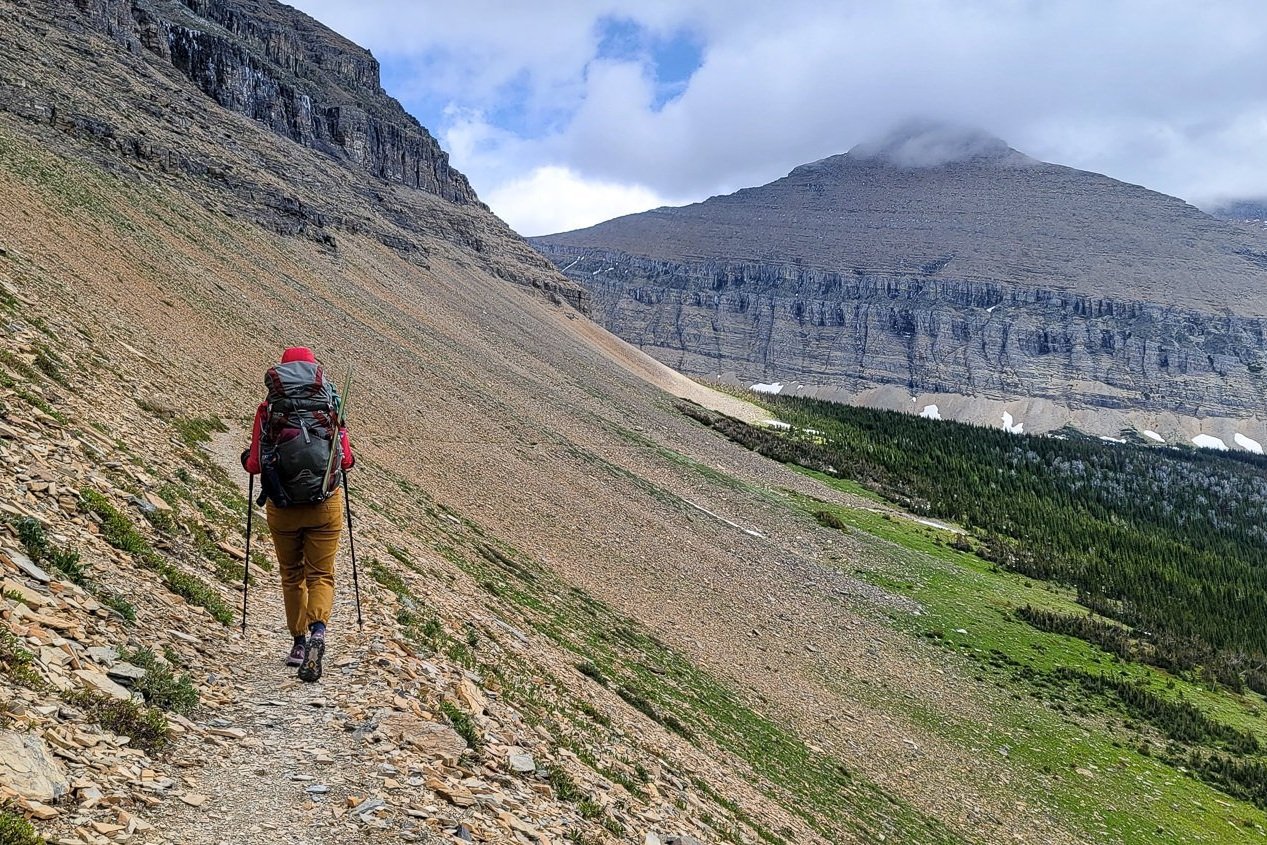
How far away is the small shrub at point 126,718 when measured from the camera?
5227mm

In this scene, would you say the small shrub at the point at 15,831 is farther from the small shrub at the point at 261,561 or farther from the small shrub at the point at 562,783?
the small shrub at the point at 261,561

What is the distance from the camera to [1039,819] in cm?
2139

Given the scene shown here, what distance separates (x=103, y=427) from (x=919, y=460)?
10281 cm

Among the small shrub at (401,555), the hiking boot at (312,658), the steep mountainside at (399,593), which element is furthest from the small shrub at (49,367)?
the hiking boot at (312,658)

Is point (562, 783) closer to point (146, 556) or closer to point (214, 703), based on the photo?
point (214, 703)

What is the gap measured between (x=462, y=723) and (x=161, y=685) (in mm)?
2774

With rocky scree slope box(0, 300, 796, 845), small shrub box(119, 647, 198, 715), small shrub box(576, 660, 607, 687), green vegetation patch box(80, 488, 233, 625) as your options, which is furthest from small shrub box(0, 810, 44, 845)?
small shrub box(576, 660, 607, 687)

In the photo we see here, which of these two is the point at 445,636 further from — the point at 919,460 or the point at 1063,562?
the point at 919,460

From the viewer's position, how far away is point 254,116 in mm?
86938

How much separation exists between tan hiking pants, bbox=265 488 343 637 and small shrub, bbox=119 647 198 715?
135 cm

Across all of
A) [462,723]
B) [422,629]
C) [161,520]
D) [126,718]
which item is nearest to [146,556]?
[161,520]

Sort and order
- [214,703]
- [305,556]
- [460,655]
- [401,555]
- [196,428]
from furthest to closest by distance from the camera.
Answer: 1. [196,428]
2. [401,555]
3. [460,655]
4. [305,556]
5. [214,703]

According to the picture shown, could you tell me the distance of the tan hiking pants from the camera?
7609 millimetres

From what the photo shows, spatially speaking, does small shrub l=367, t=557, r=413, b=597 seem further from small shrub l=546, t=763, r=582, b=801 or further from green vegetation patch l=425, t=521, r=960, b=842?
small shrub l=546, t=763, r=582, b=801
